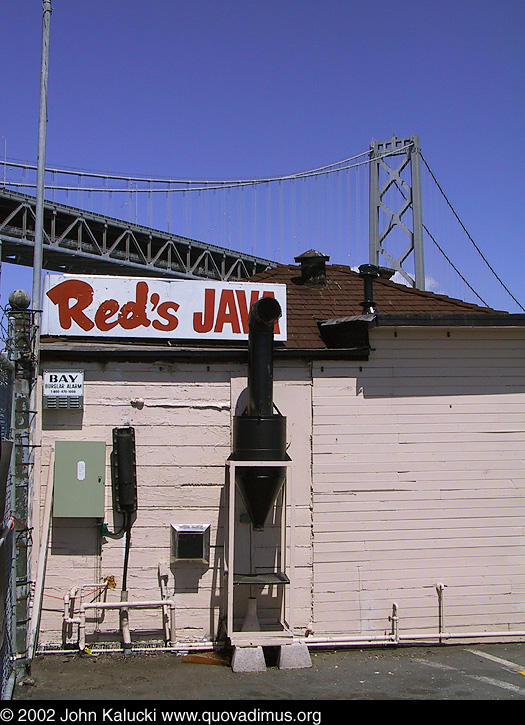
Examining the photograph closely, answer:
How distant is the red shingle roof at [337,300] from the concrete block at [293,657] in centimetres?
336

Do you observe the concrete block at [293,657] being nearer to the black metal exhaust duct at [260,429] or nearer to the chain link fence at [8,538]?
the black metal exhaust duct at [260,429]

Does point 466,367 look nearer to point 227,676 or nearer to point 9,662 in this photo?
point 227,676

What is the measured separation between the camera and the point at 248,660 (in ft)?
21.4

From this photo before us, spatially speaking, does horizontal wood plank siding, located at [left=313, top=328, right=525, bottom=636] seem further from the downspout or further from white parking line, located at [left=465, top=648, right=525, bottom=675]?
the downspout

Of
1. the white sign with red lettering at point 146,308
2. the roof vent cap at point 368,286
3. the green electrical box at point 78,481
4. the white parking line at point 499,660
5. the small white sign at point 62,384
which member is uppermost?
the roof vent cap at point 368,286

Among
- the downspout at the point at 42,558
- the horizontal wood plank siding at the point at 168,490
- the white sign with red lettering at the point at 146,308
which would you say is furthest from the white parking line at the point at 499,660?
the downspout at the point at 42,558

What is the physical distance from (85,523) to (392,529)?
320cm

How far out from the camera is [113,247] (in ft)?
168

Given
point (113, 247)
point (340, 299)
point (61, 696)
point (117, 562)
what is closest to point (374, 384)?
point (340, 299)

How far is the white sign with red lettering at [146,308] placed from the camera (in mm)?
7629

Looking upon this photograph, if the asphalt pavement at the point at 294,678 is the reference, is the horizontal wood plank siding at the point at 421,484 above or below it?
above

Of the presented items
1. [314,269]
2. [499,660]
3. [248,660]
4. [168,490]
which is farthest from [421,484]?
[314,269]

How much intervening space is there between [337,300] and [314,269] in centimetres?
67

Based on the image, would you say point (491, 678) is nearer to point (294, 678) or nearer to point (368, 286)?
point (294, 678)
